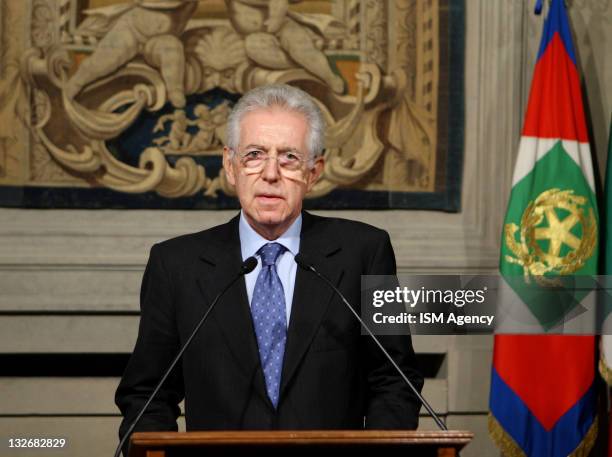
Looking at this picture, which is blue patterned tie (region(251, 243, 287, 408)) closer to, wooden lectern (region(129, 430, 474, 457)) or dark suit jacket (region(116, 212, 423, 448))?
dark suit jacket (region(116, 212, 423, 448))

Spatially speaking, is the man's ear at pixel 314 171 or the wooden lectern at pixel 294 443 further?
the man's ear at pixel 314 171

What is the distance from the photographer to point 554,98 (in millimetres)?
4680

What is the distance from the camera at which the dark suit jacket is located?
2.62m

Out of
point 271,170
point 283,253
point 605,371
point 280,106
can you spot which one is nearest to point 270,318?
point 283,253

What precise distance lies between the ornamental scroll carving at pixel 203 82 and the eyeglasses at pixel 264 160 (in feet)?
6.56

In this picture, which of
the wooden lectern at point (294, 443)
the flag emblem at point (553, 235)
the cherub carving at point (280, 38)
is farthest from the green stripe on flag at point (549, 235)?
the wooden lectern at point (294, 443)

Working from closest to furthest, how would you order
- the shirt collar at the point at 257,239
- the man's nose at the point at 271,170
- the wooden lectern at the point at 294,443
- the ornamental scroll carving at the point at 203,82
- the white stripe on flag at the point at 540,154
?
1. the wooden lectern at the point at 294,443
2. the man's nose at the point at 271,170
3. the shirt collar at the point at 257,239
4. the white stripe on flag at the point at 540,154
5. the ornamental scroll carving at the point at 203,82

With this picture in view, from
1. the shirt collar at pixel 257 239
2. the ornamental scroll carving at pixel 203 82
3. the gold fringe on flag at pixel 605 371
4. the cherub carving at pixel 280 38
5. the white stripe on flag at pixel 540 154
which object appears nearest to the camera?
the shirt collar at pixel 257 239

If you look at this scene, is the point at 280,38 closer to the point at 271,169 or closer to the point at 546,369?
the point at 546,369

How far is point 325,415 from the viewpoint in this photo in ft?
8.68

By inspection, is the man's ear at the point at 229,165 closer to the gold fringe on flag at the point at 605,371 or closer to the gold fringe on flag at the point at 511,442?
the gold fringe on flag at the point at 511,442

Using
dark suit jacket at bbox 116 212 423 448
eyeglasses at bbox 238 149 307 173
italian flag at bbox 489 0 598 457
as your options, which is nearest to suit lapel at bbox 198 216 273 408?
dark suit jacket at bbox 116 212 423 448

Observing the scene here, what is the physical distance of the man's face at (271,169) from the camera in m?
2.76

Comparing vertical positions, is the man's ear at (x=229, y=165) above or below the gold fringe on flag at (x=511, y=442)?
above
